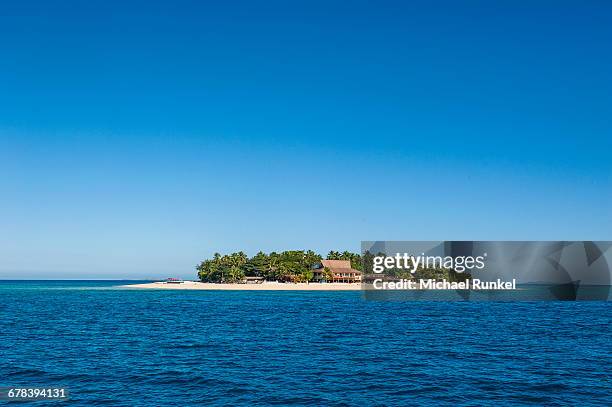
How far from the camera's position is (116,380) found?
31.2m

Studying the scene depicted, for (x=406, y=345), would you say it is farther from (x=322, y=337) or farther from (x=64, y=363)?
(x=64, y=363)

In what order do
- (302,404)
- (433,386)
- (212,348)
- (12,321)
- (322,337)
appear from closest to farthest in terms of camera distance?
1. (302,404)
2. (433,386)
3. (212,348)
4. (322,337)
5. (12,321)

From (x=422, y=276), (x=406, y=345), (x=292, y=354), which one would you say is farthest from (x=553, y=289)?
(x=292, y=354)

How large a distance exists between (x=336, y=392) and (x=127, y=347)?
23.5 m

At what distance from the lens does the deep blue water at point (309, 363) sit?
2806 centimetres

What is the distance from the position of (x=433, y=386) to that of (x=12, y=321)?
197 ft

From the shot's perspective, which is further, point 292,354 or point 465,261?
point 465,261

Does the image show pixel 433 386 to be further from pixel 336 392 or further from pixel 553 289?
pixel 553 289

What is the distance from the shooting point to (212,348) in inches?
1720

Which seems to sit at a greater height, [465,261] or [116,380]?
[465,261]

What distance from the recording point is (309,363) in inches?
1444

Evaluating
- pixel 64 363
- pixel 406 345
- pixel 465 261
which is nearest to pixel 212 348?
pixel 64 363

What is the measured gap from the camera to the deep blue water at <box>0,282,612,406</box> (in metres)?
28.1

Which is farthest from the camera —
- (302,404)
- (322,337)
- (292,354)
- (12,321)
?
(12,321)
